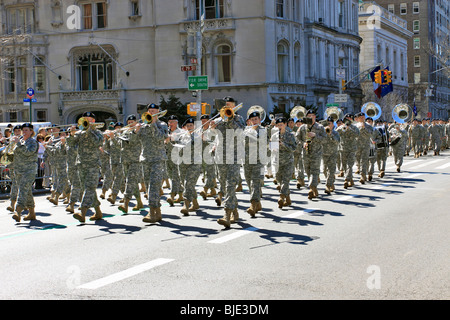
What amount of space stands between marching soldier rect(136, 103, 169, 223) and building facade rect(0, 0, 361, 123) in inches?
1209

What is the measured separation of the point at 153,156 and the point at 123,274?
169 inches

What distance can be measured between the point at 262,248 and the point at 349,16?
51.7 m

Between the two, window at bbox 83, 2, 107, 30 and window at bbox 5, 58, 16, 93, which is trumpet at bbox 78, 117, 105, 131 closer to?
window at bbox 83, 2, 107, 30

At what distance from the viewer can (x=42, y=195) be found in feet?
62.0

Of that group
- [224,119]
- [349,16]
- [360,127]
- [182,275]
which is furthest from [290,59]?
[182,275]

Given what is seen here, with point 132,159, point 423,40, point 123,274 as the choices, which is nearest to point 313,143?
point 132,159

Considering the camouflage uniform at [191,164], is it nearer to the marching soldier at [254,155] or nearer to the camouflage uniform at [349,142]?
the marching soldier at [254,155]

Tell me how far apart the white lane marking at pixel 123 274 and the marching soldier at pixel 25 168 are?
5.12 meters

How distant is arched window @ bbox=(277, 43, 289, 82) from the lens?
4391cm

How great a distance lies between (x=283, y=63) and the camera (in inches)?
1740

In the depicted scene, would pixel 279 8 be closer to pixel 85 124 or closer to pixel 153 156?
pixel 85 124

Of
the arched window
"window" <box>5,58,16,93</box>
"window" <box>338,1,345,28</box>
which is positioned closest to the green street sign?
the arched window

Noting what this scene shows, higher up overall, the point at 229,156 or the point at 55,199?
the point at 229,156

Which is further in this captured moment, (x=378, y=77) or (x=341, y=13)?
(x=341, y=13)
